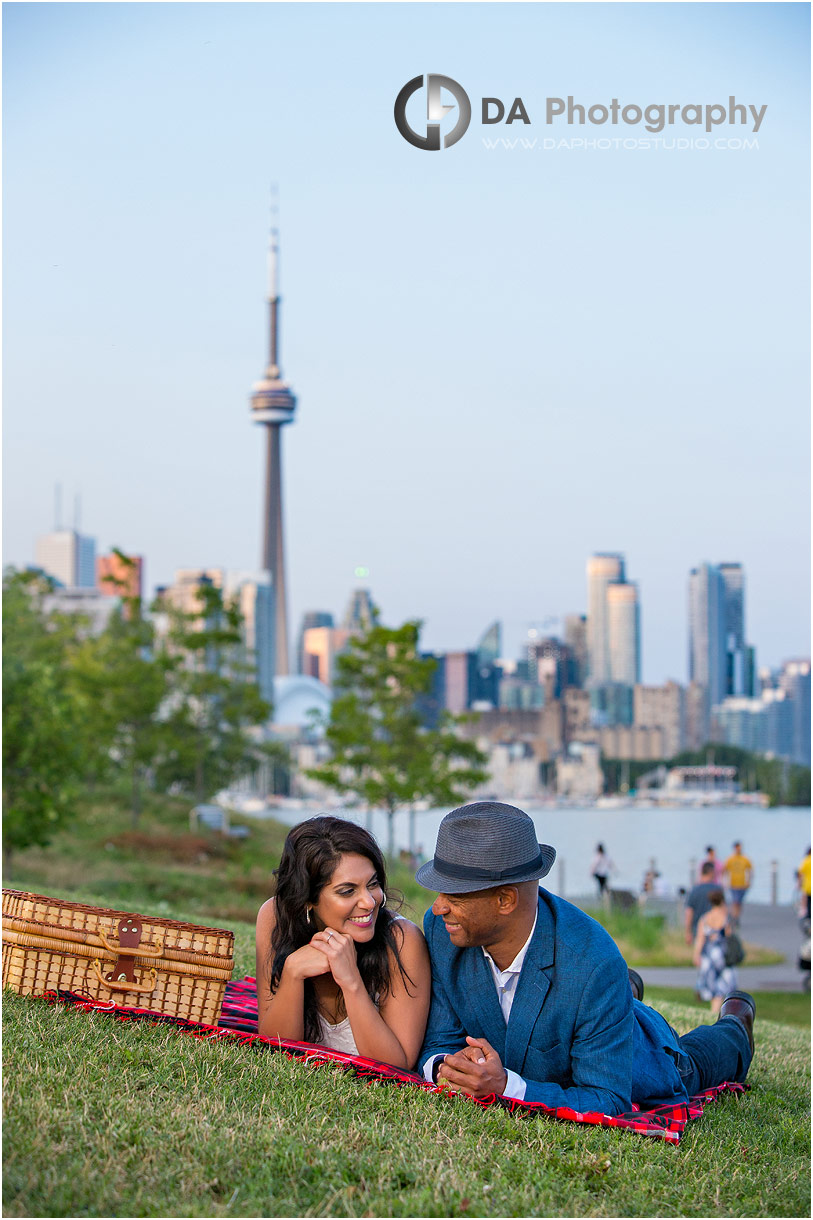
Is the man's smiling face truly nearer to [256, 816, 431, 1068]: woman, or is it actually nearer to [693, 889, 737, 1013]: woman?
[256, 816, 431, 1068]: woman

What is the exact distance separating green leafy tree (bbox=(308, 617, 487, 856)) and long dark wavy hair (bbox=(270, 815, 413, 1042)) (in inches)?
1013

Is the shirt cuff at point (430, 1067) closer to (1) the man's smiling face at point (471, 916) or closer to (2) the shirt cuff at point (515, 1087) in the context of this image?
(2) the shirt cuff at point (515, 1087)

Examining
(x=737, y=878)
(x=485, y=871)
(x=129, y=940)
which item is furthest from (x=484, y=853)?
(x=737, y=878)

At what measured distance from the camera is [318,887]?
4.42 metres

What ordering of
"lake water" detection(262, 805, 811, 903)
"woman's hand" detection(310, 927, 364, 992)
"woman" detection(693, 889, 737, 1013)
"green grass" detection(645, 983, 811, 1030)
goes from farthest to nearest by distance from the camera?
1. "lake water" detection(262, 805, 811, 903)
2. "green grass" detection(645, 983, 811, 1030)
3. "woman" detection(693, 889, 737, 1013)
4. "woman's hand" detection(310, 927, 364, 992)

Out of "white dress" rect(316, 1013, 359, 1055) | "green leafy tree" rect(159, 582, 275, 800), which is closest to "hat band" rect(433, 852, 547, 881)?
"white dress" rect(316, 1013, 359, 1055)

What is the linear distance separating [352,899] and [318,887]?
14cm

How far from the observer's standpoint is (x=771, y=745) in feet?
569

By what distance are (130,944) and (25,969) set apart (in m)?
0.47

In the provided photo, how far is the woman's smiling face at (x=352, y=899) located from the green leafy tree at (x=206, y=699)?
92.0 feet

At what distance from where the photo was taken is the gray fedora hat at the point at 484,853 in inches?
159

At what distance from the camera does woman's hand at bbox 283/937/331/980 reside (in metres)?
4.29

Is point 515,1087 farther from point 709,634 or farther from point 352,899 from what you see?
point 709,634

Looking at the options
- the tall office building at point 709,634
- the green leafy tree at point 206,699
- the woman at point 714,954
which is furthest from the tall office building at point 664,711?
the woman at point 714,954
